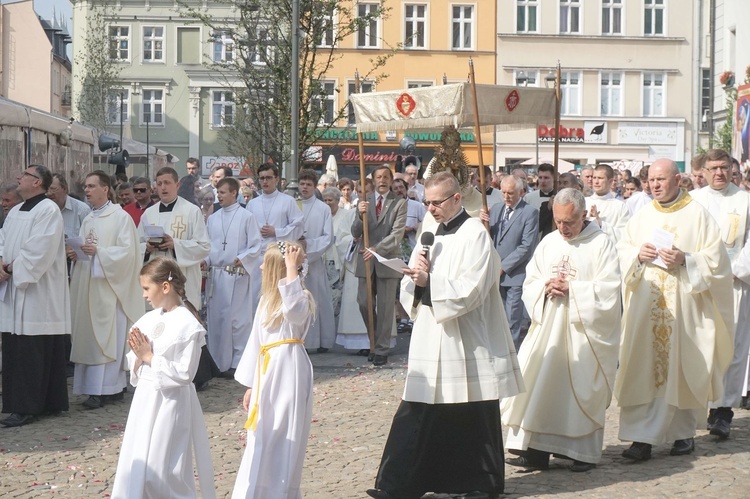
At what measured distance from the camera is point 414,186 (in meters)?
16.9

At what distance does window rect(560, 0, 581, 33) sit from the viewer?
1727 inches

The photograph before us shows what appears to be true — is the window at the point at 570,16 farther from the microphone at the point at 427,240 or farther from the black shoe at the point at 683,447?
the microphone at the point at 427,240

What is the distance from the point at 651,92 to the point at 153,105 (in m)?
23.2

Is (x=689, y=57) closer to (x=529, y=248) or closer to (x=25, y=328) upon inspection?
(x=529, y=248)

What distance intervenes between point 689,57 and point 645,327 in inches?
1496

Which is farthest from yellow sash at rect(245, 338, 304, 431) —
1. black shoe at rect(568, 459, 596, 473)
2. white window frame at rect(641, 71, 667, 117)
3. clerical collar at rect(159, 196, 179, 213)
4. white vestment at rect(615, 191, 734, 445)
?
white window frame at rect(641, 71, 667, 117)

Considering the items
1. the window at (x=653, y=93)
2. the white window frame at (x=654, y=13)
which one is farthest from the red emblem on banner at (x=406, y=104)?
the white window frame at (x=654, y=13)

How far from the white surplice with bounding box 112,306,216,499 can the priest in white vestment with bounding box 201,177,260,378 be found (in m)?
5.55

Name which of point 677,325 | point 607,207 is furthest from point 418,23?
point 677,325

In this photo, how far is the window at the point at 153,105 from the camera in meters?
53.0

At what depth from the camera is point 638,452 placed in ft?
25.1

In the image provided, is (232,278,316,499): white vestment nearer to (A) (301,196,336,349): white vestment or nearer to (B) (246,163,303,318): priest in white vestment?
(B) (246,163,303,318): priest in white vestment

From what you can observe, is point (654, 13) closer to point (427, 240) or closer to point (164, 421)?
point (427, 240)

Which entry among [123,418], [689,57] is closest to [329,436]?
[123,418]
